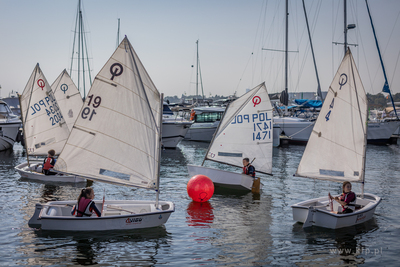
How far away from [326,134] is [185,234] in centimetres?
696

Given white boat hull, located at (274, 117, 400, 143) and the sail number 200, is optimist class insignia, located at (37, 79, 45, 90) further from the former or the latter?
white boat hull, located at (274, 117, 400, 143)

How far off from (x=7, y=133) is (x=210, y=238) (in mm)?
27874

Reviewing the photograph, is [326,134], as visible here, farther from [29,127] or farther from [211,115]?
[211,115]

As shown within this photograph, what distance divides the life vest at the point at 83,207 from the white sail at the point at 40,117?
11.6 metres

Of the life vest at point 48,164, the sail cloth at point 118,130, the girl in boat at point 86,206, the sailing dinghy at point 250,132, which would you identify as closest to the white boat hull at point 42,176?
the life vest at point 48,164

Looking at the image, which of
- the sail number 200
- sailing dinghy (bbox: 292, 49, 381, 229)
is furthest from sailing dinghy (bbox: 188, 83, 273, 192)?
the sail number 200

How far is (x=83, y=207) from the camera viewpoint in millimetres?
11203

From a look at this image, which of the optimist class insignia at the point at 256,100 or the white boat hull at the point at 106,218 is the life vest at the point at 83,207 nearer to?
the white boat hull at the point at 106,218

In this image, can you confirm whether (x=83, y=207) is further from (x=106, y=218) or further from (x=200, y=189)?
(x=200, y=189)

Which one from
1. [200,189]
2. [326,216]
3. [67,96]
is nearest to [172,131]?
[67,96]

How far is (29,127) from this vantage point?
21.5 metres

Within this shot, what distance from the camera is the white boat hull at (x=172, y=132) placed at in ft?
123

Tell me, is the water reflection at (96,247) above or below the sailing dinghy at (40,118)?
below

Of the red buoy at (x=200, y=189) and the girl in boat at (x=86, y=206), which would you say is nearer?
the girl in boat at (x=86, y=206)
